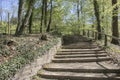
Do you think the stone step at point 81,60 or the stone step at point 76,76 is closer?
the stone step at point 76,76

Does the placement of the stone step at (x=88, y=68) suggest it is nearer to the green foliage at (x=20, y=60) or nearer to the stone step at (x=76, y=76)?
the stone step at (x=76, y=76)

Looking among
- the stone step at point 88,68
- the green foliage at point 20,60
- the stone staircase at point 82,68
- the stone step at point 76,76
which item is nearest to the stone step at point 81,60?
the stone staircase at point 82,68

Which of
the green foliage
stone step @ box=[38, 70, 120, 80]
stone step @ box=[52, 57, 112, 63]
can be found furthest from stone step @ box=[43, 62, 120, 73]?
the green foliage

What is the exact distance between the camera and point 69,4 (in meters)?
32.6

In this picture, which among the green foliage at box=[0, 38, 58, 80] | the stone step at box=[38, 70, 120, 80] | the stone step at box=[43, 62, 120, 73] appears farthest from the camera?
the stone step at box=[43, 62, 120, 73]

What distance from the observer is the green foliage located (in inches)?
266

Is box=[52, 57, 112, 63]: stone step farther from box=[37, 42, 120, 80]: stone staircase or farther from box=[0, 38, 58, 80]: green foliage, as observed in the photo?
box=[0, 38, 58, 80]: green foliage

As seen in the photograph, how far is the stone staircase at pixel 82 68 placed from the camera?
28.4ft

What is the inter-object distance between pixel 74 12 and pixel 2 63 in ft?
92.9

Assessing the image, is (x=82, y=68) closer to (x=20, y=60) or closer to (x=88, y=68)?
(x=88, y=68)

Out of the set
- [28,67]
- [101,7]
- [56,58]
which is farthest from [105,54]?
[101,7]

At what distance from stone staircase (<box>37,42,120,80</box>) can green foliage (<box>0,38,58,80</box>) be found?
0.87m

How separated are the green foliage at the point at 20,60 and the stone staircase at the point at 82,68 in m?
0.87

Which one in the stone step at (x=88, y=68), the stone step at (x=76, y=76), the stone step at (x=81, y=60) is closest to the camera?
the stone step at (x=76, y=76)
